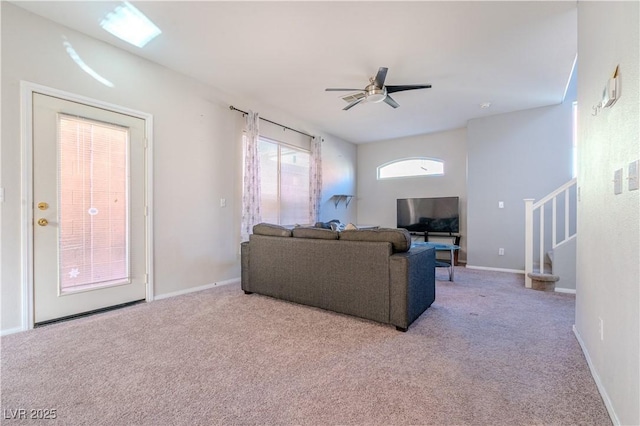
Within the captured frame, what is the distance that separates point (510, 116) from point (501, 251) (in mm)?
2468

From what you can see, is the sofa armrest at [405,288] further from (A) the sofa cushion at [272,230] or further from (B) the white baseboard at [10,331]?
(B) the white baseboard at [10,331]

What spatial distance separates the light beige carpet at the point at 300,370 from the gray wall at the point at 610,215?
0.28 metres

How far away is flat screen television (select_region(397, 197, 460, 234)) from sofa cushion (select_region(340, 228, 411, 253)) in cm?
370

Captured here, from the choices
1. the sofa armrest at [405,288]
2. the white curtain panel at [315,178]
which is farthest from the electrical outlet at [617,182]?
the white curtain panel at [315,178]

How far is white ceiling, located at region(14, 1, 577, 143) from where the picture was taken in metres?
2.46

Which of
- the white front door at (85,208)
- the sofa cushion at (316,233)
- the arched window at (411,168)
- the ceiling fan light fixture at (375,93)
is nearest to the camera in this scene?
the white front door at (85,208)

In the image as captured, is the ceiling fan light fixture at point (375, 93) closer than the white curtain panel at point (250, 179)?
Yes

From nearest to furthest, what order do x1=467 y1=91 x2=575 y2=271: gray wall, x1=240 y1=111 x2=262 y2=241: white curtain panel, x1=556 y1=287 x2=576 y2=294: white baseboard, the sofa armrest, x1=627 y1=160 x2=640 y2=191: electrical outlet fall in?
x1=627 y1=160 x2=640 y2=191: electrical outlet, the sofa armrest, x1=556 y1=287 x2=576 y2=294: white baseboard, x1=240 y1=111 x2=262 y2=241: white curtain panel, x1=467 y1=91 x2=575 y2=271: gray wall

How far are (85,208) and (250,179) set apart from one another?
2.05 m

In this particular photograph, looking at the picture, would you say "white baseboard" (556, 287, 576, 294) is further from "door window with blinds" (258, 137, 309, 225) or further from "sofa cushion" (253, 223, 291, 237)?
"door window with blinds" (258, 137, 309, 225)

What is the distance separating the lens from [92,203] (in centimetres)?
291

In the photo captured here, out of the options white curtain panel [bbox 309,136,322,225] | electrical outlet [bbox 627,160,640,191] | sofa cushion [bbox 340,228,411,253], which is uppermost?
white curtain panel [bbox 309,136,322,225]

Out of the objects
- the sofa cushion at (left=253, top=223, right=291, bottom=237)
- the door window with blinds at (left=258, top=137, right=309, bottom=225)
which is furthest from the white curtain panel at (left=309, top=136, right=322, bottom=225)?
the sofa cushion at (left=253, top=223, right=291, bottom=237)

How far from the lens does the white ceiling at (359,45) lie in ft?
8.07
